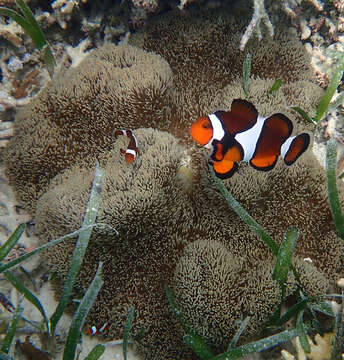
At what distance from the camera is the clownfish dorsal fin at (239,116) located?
1.72 meters

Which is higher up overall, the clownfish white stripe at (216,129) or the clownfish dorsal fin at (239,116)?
the clownfish dorsal fin at (239,116)

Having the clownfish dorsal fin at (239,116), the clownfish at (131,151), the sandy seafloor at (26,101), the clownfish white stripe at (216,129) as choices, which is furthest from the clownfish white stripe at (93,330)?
the clownfish dorsal fin at (239,116)

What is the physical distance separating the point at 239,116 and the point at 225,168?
11.3 inches

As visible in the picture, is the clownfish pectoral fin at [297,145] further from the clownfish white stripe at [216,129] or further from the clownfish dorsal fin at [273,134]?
the clownfish white stripe at [216,129]

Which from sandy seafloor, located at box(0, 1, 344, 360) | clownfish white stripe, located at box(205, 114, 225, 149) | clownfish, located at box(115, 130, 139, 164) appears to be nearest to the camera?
clownfish white stripe, located at box(205, 114, 225, 149)

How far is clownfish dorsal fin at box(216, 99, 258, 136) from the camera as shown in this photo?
172cm

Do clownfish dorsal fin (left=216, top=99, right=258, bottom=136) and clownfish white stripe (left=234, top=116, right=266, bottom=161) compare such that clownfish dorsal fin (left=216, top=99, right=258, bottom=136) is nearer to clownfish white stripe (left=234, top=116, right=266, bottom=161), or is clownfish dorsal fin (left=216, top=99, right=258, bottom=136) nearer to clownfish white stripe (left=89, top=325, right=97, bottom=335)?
clownfish white stripe (left=234, top=116, right=266, bottom=161)

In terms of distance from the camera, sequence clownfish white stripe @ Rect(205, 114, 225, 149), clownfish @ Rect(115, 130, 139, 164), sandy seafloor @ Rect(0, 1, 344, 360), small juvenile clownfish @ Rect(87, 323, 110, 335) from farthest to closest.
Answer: sandy seafloor @ Rect(0, 1, 344, 360) < small juvenile clownfish @ Rect(87, 323, 110, 335) < clownfish @ Rect(115, 130, 139, 164) < clownfish white stripe @ Rect(205, 114, 225, 149)

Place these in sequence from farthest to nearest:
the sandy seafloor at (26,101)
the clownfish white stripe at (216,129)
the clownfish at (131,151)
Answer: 1. the sandy seafloor at (26,101)
2. the clownfish at (131,151)
3. the clownfish white stripe at (216,129)

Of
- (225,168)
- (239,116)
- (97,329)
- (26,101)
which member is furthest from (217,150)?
(26,101)

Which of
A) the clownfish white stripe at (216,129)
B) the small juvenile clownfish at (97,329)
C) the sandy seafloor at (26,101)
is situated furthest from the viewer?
the sandy seafloor at (26,101)

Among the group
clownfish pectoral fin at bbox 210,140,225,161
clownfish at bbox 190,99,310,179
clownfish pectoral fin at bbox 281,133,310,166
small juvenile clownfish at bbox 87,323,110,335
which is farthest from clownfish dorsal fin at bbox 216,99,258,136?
small juvenile clownfish at bbox 87,323,110,335

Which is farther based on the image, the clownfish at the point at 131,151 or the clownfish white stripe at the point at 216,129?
Answer: the clownfish at the point at 131,151

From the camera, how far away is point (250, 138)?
1.73m
